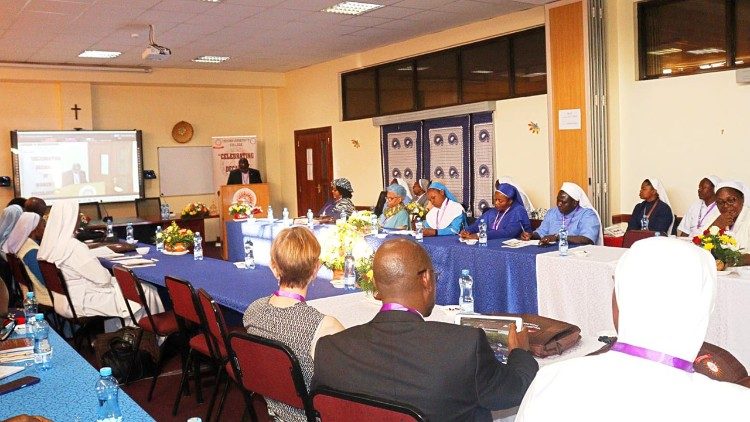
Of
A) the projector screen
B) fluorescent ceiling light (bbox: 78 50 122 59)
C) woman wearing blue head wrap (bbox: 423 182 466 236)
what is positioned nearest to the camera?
woman wearing blue head wrap (bbox: 423 182 466 236)

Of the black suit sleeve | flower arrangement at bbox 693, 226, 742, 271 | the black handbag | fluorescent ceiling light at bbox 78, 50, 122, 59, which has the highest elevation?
fluorescent ceiling light at bbox 78, 50, 122, 59

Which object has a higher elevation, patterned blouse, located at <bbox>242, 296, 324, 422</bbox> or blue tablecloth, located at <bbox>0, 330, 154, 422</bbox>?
patterned blouse, located at <bbox>242, 296, 324, 422</bbox>

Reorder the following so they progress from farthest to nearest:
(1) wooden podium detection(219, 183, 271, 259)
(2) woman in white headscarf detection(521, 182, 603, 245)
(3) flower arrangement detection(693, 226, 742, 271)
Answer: (1) wooden podium detection(219, 183, 271, 259) < (2) woman in white headscarf detection(521, 182, 603, 245) < (3) flower arrangement detection(693, 226, 742, 271)

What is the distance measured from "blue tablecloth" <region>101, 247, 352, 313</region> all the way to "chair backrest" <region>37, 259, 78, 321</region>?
21.2 inches

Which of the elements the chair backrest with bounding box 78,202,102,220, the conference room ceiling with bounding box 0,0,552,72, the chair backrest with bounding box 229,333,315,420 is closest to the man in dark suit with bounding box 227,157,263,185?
the conference room ceiling with bounding box 0,0,552,72

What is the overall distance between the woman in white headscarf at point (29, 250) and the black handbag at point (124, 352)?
0.94 meters

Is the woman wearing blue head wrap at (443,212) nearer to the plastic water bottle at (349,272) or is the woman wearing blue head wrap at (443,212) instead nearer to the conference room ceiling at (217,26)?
the conference room ceiling at (217,26)

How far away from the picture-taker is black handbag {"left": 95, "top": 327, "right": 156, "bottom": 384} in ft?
16.6

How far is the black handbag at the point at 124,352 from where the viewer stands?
507 centimetres

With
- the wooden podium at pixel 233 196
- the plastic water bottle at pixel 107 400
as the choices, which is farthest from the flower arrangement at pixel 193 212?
the plastic water bottle at pixel 107 400

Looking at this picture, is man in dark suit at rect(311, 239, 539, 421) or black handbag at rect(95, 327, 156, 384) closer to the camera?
man in dark suit at rect(311, 239, 539, 421)

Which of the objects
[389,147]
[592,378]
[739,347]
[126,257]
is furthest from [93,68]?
[592,378]

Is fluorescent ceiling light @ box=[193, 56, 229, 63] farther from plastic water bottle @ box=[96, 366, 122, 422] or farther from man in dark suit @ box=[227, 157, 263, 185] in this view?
plastic water bottle @ box=[96, 366, 122, 422]

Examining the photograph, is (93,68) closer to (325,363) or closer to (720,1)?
(720,1)
